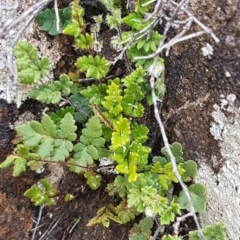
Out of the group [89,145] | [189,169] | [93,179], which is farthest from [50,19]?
[189,169]

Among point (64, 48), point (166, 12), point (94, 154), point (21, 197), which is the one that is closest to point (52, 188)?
point (21, 197)

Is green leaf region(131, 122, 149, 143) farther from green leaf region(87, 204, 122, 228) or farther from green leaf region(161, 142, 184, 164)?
green leaf region(87, 204, 122, 228)

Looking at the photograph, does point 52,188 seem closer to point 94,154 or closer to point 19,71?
point 94,154

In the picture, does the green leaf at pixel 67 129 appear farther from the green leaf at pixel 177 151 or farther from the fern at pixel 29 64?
the green leaf at pixel 177 151

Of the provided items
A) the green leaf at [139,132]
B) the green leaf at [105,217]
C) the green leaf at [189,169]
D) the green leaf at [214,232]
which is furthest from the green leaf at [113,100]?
the green leaf at [214,232]

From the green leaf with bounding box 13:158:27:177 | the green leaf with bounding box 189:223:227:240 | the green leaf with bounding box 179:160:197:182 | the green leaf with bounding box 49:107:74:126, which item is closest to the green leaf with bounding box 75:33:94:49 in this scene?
the green leaf with bounding box 49:107:74:126

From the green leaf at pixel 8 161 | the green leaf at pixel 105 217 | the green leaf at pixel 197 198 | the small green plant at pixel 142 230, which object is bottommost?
the small green plant at pixel 142 230

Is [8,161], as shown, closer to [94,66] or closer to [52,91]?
[52,91]
